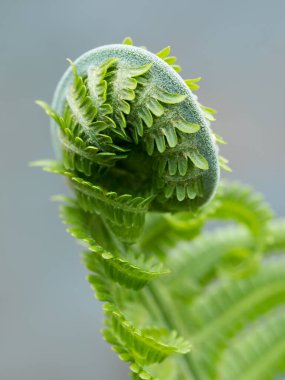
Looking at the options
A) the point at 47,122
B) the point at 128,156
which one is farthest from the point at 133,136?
the point at 47,122

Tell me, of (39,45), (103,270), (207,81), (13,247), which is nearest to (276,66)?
(207,81)

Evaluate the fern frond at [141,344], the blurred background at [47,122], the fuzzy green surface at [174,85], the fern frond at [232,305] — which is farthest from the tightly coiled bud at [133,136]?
the blurred background at [47,122]

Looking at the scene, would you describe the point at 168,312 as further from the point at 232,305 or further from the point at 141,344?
the point at 141,344

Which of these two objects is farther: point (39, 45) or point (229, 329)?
point (39, 45)

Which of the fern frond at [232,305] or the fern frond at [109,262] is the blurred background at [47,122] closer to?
the fern frond at [232,305]

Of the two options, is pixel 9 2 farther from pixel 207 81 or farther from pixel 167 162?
pixel 167 162
